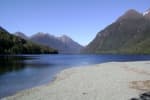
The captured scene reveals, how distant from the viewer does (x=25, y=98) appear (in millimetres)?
22438

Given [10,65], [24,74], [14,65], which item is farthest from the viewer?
[14,65]

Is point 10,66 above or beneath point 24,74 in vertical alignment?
above

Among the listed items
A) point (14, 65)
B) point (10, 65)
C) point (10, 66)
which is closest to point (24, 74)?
point (10, 66)

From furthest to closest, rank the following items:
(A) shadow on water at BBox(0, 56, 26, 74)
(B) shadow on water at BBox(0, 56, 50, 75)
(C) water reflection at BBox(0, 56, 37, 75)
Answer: (B) shadow on water at BBox(0, 56, 50, 75)
(C) water reflection at BBox(0, 56, 37, 75)
(A) shadow on water at BBox(0, 56, 26, 74)

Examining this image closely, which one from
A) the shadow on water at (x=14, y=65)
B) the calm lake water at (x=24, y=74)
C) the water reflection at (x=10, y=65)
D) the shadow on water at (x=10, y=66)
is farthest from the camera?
the shadow on water at (x=14, y=65)

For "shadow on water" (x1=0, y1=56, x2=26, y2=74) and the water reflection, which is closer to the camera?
"shadow on water" (x1=0, y1=56, x2=26, y2=74)

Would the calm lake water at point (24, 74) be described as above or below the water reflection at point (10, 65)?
below

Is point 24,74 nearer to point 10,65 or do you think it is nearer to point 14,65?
point 10,65

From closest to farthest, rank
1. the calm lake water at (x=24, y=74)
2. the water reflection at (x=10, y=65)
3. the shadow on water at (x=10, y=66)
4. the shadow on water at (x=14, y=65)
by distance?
the calm lake water at (x=24, y=74)
the shadow on water at (x=10, y=66)
the water reflection at (x=10, y=65)
the shadow on water at (x=14, y=65)

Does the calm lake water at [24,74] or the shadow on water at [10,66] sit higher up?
the shadow on water at [10,66]

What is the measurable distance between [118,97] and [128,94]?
1535mm

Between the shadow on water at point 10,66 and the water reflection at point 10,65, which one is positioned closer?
the shadow on water at point 10,66

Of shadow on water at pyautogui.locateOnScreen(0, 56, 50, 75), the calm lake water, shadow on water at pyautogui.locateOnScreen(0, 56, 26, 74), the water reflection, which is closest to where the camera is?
the calm lake water

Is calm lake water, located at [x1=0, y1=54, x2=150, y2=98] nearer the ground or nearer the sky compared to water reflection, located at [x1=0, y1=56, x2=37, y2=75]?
nearer the ground
